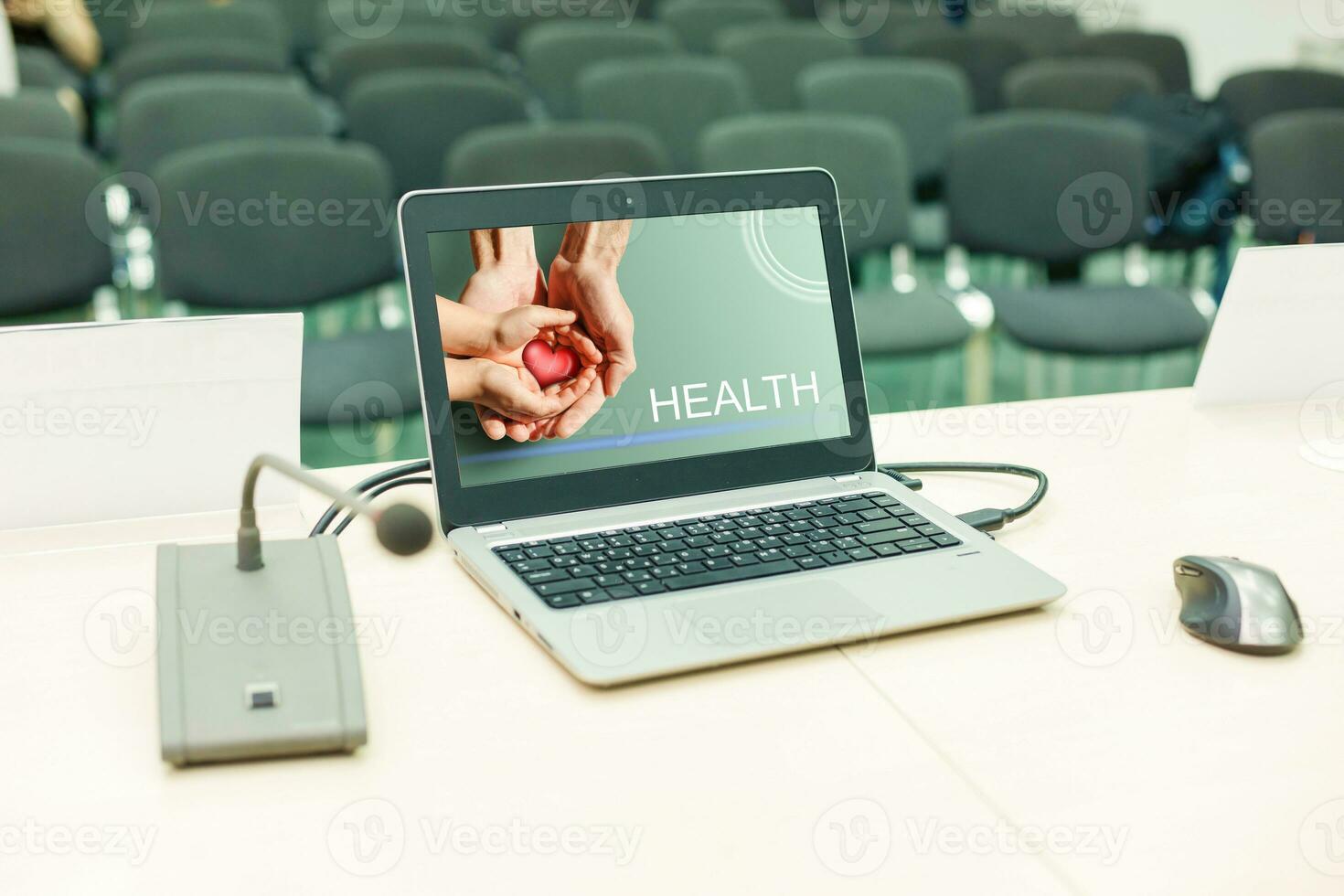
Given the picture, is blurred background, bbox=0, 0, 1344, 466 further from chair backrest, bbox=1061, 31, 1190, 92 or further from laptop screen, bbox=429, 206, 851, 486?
laptop screen, bbox=429, 206, 851, 486

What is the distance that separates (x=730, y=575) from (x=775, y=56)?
317cm

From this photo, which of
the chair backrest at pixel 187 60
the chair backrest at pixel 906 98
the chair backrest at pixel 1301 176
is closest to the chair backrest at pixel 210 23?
the chair backrest at pixel 187 60

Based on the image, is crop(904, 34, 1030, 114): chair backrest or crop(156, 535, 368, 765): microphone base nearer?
crop(156, 535, 368, 765): microphone base

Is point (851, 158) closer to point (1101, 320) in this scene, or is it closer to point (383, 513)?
point (1101, 320)

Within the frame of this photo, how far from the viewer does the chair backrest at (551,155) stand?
8.03 ft

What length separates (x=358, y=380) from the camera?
2127mm

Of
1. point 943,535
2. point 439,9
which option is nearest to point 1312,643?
point 943,535

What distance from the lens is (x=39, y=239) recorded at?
225 cm

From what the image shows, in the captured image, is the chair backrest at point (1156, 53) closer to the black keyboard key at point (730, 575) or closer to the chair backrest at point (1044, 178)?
the chair backrest at point (1044, 178)

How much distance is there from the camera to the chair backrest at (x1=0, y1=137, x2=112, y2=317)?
2197mm

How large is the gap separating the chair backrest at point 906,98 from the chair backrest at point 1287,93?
85 cm

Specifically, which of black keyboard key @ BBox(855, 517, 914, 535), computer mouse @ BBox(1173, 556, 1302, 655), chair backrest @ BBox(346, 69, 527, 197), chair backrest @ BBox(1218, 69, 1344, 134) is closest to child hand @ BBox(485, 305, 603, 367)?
black keyboard key @ BBox(855, 517, 914, 535)

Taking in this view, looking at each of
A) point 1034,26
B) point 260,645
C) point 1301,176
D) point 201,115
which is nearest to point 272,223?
point 201,115

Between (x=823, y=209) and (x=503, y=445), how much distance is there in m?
0.34
